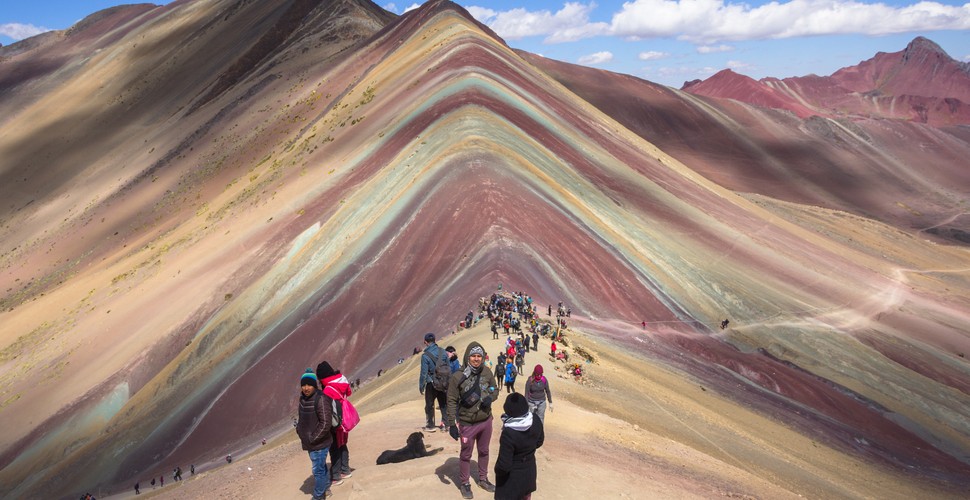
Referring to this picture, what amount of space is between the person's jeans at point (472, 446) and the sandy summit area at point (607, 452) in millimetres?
310

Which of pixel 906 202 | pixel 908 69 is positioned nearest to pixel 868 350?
pixel 906 202

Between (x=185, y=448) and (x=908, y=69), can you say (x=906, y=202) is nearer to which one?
(x=185, y=448)

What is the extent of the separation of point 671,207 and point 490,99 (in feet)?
39.6

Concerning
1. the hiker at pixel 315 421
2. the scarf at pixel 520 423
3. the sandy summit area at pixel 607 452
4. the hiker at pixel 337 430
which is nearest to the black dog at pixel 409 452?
the sandy summit area at pixel 607 452

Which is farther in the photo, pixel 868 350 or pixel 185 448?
pixel 868 350

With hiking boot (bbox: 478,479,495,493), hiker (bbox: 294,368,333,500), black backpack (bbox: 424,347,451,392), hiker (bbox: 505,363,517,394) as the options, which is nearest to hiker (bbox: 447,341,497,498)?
hiking boot (bbox: 478,479,495,493)

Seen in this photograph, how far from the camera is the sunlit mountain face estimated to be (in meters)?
22.4

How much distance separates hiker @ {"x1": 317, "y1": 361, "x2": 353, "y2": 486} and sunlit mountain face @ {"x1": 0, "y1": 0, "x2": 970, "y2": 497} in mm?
10777

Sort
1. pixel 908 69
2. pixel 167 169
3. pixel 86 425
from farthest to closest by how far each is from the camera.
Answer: pixel 908 69 < pixel 167 169 < pixel 86 425

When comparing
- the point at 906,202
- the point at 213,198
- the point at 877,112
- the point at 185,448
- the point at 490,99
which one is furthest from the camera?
the point at 877,112

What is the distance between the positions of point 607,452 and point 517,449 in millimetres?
4127

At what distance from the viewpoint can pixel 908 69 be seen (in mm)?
175875

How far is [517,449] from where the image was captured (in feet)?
23.6

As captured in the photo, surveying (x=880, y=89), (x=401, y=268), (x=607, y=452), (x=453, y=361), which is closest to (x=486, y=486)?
(x=453, y=361)
